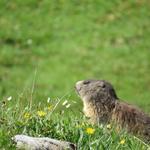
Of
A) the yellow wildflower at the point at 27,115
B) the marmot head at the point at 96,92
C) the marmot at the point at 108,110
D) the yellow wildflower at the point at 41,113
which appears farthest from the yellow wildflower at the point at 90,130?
the marmot head at the point at 96,92

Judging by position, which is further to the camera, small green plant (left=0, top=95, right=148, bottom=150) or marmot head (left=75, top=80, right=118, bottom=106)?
marmot head (left=75, top=80, right=118, bottom=106)

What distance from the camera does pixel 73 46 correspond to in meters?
19.4

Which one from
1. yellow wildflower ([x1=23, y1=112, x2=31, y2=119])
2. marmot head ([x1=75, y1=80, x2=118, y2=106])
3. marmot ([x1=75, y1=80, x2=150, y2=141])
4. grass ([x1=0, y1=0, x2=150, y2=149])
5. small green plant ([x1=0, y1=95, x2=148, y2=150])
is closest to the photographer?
small green plant ([x1=0, y1=95, x2=148, y2=150])

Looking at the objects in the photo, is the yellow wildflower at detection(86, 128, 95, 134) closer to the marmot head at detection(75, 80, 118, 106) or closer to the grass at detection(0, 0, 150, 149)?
the marmot head at detection(75, 80, 118, 106)

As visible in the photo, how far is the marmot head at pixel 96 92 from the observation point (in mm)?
8383

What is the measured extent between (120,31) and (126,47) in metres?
1.05

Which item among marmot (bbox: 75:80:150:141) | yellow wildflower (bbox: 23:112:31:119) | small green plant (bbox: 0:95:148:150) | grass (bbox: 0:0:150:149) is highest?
yellow wildflower (bbox: 23:112:31:119)

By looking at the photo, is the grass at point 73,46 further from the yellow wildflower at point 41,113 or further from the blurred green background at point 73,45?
the yellow wildflower at point 41,113

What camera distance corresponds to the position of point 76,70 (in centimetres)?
1805

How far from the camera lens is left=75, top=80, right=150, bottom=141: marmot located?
791 cm

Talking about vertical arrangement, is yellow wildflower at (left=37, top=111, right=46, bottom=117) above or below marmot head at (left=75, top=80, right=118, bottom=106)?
above

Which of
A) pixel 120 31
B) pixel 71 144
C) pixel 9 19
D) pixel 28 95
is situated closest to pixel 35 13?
pixel 9 19

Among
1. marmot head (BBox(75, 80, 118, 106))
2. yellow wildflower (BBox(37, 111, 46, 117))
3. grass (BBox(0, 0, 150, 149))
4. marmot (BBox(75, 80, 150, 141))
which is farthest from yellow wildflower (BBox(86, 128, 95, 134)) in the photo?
grass (BBox(0, 0, 150, 149))

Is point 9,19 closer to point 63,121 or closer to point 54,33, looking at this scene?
point 54,33
